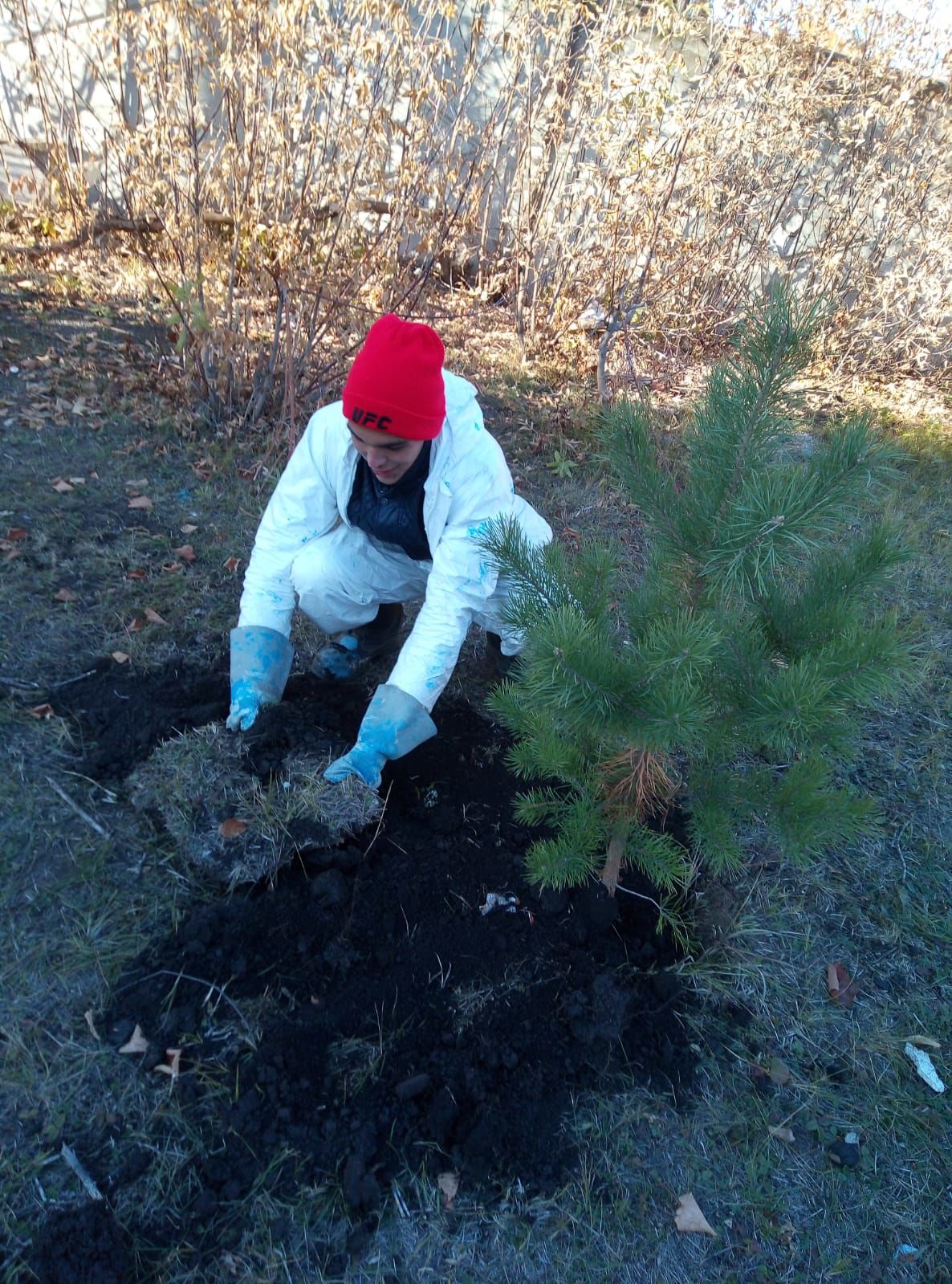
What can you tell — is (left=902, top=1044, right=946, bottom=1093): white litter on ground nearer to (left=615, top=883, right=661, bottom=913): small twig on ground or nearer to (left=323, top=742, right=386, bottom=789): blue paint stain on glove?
(left=615, top=883, right=661, bottom=913): small twig on ground

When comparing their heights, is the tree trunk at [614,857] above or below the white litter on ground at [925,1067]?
above

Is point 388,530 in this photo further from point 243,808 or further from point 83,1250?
point 83,1250

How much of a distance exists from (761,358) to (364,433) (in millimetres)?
1043

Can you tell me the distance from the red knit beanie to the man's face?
0.10ft

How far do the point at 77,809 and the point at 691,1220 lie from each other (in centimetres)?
184

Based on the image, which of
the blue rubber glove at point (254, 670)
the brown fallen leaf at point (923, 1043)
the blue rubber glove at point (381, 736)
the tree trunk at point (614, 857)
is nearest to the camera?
the tree trunk at point (614, 857)

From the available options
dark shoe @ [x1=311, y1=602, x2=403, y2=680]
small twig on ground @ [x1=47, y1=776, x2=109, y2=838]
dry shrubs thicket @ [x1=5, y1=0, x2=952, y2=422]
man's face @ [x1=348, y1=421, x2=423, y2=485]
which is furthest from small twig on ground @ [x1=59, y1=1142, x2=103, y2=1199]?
dry shrubs thicket @ [x1=5, y1=0, x2=952, y2=422]

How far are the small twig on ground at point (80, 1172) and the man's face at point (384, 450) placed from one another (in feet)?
5.62

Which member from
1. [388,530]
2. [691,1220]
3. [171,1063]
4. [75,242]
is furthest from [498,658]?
[75,242]

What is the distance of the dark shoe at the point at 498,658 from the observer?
303 cm

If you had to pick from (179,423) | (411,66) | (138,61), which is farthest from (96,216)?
(411,66)

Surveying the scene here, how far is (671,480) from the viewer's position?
181 cm

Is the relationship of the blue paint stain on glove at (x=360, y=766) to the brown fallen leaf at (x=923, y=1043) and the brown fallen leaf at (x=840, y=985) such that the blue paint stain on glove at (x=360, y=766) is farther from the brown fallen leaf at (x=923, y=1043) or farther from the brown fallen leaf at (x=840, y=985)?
the brown fallen leaf at (x=923, y=1043)

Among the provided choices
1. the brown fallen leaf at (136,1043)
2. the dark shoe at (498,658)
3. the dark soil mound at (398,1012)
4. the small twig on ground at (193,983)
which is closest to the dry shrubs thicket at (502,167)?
the dark shoe at (498,658)
